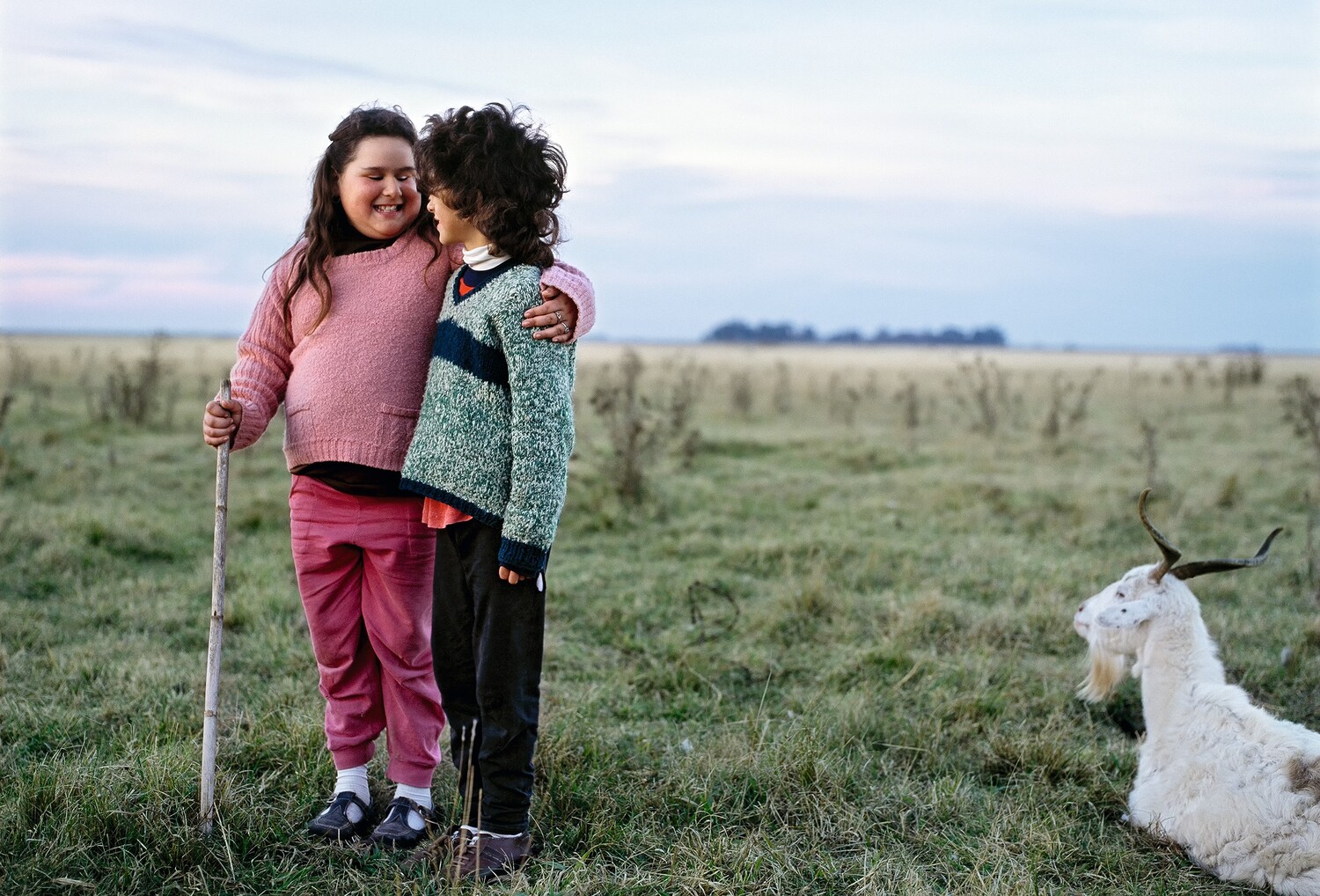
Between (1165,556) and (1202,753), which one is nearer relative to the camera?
(1202,753)

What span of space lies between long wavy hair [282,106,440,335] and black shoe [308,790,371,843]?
4.44 feet

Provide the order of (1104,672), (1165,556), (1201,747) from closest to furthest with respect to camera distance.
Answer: (1201,747) → (1165,556) → (1104,672)

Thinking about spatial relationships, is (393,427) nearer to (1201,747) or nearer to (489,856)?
(489,856)

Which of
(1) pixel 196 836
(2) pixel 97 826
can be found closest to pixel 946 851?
(1) pixel 196 836

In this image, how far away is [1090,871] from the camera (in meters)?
3.05

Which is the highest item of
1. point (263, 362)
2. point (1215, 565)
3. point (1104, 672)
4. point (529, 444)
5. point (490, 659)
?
point (263, 362)

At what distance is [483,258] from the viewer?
273 cm

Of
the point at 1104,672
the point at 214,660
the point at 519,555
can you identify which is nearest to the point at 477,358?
the point at 519,555

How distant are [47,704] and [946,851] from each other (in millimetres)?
3212

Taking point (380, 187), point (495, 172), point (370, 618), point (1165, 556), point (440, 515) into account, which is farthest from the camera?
point (1165, 556)

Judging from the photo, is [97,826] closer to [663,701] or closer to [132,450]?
[663,701]

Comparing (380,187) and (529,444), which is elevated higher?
(380,187)

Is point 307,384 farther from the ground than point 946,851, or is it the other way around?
point 307,384

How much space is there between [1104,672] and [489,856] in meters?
2.19
